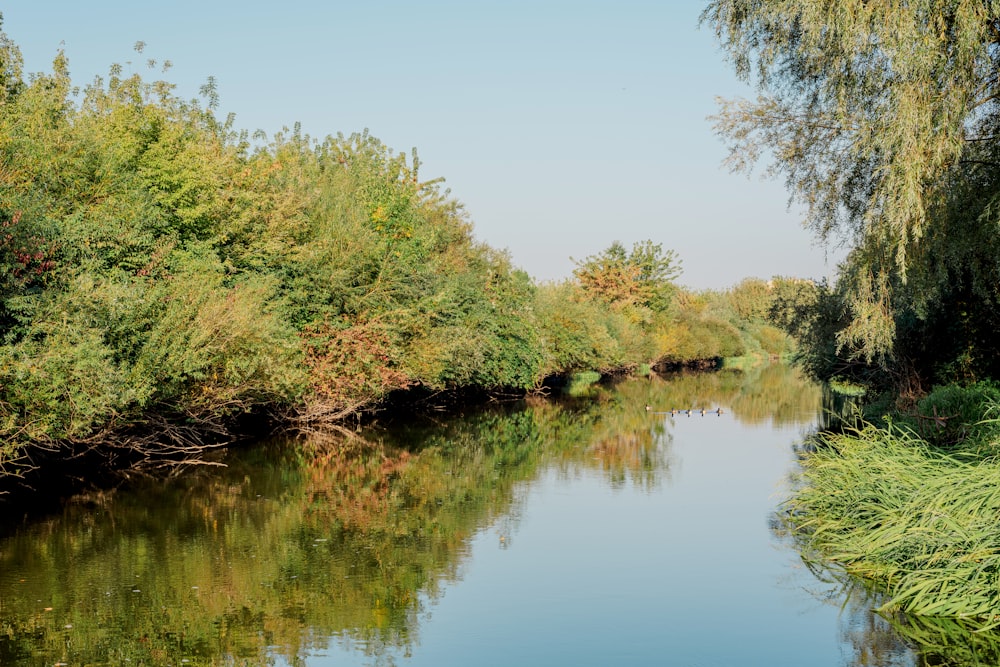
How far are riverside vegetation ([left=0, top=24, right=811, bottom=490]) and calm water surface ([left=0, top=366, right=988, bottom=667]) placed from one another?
219 centimetres

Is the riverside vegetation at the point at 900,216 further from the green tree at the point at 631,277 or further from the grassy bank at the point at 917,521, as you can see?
the green tree at the point at 631,277

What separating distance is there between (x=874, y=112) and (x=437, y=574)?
11843 millimetres

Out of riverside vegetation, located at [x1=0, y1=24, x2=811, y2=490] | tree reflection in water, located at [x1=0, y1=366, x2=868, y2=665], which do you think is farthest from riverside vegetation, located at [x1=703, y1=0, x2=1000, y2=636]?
riverside vegetation, located at [x1=0, y1=24, x2=811, y2=490]

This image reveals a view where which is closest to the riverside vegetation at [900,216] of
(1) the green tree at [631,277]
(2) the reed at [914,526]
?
(2) the reed at [914,526]

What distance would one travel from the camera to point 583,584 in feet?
51.2

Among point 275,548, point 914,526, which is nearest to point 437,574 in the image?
point 275,548

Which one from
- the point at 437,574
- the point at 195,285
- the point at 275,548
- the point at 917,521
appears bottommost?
the point at 437,574

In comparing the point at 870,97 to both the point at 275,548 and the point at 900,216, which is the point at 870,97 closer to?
the point at 900,216

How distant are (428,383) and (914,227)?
78.4 feet

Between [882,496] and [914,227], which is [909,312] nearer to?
[914,227]

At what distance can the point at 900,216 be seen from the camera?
56.7 feet

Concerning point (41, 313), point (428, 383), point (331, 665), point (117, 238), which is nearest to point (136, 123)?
point (117, 238)

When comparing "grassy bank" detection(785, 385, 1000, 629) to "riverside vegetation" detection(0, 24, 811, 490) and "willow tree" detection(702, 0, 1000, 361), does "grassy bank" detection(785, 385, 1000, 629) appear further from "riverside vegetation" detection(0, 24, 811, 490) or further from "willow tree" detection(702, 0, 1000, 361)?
"riverside vegetation" detection(0, 24, 811, 490)

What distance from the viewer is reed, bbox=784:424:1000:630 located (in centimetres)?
1204
